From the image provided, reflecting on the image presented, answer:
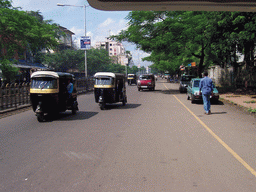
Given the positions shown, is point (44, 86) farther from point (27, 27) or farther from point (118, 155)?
point (27, 27)

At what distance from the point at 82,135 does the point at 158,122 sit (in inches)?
129

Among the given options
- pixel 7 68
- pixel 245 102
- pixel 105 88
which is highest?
pixel 7 68

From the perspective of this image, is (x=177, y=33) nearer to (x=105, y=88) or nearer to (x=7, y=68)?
(x=105, y=88)

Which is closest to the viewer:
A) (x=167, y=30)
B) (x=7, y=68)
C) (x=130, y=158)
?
(x=130, y=158)

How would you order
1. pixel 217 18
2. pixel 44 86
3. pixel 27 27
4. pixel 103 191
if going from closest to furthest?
1. pixel 103 191
2. pixel 44 86
3. pixel 217 18
4. pixel 27 27

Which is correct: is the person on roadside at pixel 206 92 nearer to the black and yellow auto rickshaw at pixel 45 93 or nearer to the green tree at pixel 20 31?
the black and yellow auto rickshaw at pixel 45 93

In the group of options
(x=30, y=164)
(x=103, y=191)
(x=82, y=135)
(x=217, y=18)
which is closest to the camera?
(x=103, y=191)

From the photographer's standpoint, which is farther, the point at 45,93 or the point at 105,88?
the point at 105,88

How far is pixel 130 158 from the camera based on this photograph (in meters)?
5.34

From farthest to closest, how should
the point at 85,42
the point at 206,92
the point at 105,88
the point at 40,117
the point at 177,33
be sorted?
the point at 85,42
the point at 177,33
the point at 105,88
the point at 206,92
the point at 40,117

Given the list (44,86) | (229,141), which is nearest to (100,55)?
(44,86)

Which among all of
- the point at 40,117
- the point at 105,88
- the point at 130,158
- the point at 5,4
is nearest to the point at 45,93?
the point at 40,117

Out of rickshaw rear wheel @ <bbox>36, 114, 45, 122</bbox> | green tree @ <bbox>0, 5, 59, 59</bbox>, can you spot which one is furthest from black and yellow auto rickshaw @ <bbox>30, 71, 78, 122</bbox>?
green tree @ <bbox>0, 5, 59, 59</bbox>

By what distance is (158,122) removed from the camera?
9781mm
